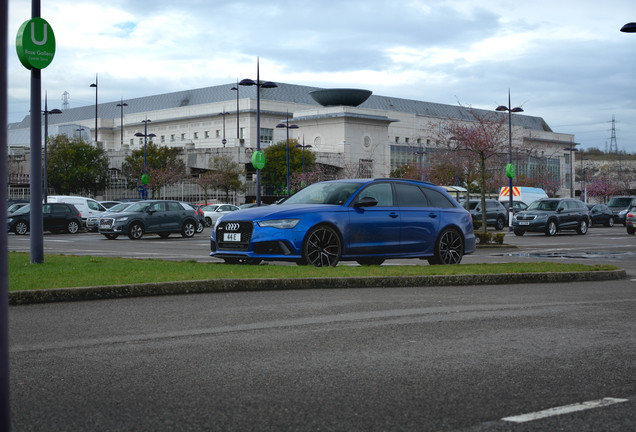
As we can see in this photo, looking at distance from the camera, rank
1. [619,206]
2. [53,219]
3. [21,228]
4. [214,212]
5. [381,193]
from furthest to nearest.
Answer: [619,206]
[214,212]
[53,219]
[21,228]
[381,193]

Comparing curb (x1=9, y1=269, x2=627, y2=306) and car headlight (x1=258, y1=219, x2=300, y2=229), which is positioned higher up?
car headlight (x1=258, y1=219, x2=300, y2=229)

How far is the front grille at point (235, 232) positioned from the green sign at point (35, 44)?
3.78 m

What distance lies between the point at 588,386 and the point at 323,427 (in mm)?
1939

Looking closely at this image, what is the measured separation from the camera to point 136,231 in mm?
31625

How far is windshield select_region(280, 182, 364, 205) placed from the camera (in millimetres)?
14289

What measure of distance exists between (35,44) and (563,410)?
427 inches

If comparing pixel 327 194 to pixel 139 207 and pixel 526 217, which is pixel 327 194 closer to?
A: pixel 139 207

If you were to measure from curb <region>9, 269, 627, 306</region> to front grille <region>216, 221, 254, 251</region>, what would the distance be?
248cm

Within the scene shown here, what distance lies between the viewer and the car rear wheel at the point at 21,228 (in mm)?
36938

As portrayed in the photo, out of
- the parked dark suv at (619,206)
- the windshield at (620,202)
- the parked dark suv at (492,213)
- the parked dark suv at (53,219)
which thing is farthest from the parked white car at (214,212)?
the windshield at (620,202)

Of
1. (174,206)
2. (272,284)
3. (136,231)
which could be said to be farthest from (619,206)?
(272,284)

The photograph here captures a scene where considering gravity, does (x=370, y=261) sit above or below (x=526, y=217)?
below

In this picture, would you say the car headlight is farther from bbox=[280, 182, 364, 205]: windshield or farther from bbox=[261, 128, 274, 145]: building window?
bbox=[261, 128, 274, 145]: building window

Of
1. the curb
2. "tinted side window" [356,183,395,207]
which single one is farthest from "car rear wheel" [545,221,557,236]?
"tinted side window" [356,183,395,207]
